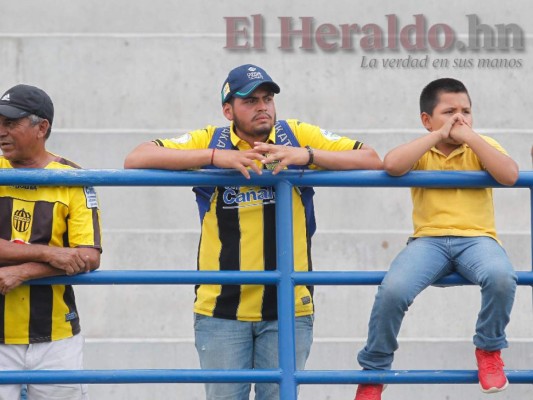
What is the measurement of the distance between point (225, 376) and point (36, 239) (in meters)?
0.82

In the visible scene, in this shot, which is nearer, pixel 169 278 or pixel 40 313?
pixel 169 278

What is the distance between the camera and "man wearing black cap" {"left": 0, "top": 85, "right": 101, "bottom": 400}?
11.8 feet

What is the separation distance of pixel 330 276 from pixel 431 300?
7.88ft

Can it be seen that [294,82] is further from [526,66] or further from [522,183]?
[522,183]

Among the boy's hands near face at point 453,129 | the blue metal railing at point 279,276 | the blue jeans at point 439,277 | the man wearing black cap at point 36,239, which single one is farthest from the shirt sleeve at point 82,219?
the boy's hands near face at point 453,129

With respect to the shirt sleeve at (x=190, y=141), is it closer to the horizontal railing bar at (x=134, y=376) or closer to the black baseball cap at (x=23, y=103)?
the black baseball cap at (x=23, y=103)

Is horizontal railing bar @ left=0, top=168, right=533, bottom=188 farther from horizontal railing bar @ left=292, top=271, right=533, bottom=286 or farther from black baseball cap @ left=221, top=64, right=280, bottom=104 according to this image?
black baseball cap @ left=221, top=64, right=280, bottom=104

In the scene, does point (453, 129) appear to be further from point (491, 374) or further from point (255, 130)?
point (491, 374)

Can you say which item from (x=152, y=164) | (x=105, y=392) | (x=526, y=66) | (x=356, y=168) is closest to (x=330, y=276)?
(x=356, y=168)

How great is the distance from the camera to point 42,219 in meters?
3.60

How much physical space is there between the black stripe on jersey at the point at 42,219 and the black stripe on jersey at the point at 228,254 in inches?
23.5

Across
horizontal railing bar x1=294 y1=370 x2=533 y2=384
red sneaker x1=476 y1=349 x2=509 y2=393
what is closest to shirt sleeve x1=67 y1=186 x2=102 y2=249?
horizontal railing bar x1=294 y1=370 x2=533 y2=384

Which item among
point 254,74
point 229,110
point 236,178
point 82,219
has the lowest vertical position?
point 82,219

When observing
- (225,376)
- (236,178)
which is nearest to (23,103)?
(236,178)
